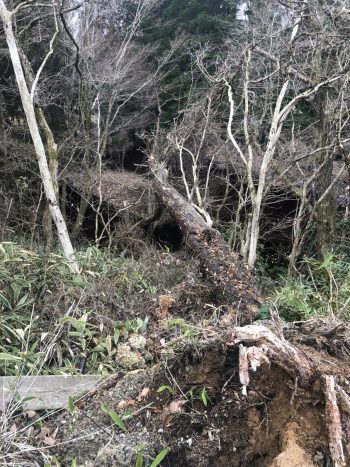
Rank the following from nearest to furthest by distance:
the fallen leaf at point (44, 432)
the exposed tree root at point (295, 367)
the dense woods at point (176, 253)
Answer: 1. the exposed tree root at point (295, 367)
2. the dense woods at point (176, 253)
3. the fallen leaf at point (44, 432)

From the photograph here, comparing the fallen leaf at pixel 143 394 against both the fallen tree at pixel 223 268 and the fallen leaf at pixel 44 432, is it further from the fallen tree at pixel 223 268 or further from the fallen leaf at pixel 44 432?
the fallen tree at pixel 223 268

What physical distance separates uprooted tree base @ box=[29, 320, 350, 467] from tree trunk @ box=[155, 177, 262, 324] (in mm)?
1633

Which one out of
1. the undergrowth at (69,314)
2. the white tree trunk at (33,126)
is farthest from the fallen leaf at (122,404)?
the white tree trunk at (33,126)

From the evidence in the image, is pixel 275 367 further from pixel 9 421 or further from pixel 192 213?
pixel 192 213

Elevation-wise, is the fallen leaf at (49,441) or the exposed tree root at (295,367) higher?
the exposed tree root at (295,367)

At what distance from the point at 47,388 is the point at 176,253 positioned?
4964 millimetres

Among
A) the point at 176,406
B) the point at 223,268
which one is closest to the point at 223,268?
the point at 223,268

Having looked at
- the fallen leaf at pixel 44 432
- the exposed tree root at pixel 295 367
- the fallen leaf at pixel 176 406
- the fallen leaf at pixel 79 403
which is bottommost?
the fallen leaf at pixel 44 432

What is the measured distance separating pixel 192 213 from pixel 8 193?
608cm

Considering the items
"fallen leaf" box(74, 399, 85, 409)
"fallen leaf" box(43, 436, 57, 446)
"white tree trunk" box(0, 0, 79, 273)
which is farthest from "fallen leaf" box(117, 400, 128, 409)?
"white tree trunk" box(0, 0, 79, 273)

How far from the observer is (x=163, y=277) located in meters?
5.50

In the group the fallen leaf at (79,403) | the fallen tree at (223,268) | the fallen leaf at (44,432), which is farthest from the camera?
the fallen tree at (223,268)

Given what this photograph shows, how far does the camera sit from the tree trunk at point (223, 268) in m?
4.02

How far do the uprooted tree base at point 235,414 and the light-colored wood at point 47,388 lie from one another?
0.72 ft
